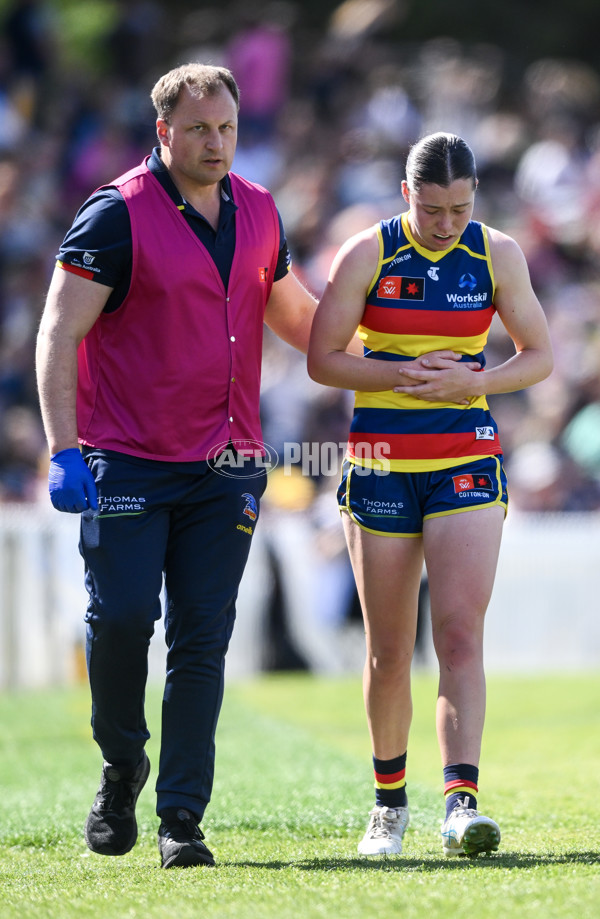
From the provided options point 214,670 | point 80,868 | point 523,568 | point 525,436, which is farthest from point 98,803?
point 525,436

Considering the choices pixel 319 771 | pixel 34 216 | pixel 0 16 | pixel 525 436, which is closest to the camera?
pixel 319 771

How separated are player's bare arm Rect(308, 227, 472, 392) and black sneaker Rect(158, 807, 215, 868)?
1.50 m

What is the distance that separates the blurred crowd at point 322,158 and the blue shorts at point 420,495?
7754 millimetres

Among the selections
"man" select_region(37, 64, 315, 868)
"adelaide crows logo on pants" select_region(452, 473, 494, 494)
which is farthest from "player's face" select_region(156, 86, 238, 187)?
"adelaide crows logo on pants" select_region(452, 473, 494, 494)

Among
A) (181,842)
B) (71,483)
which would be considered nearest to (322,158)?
(71,483)

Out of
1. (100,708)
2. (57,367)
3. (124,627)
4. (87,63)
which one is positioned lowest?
(100,708)

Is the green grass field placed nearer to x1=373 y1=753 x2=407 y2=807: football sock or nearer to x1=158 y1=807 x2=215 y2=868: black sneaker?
x1=158 y1=807 x2=215 y2=868: black sneaker

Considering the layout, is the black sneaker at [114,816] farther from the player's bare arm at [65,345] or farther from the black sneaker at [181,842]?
the player's bare arm at [65,345]

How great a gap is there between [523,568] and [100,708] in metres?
8.68

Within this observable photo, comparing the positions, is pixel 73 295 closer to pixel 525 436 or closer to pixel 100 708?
pixel 100 708

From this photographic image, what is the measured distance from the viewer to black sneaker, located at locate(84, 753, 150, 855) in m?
4.41

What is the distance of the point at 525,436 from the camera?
44.8ft

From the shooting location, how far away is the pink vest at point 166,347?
170 inches

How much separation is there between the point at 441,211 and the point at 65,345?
129 centimetres
